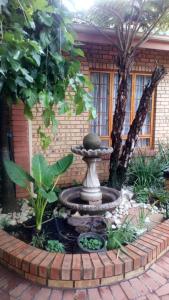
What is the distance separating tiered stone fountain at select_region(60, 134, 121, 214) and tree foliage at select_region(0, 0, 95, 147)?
80 cm

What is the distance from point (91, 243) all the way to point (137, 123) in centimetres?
213

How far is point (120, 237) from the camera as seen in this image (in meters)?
2.97

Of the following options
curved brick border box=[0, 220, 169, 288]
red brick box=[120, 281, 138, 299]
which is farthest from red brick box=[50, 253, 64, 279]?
red brick box=[120, 281, 138, 299]

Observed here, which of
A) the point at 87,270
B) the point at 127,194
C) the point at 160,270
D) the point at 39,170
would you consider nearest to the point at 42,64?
the point at 39,170

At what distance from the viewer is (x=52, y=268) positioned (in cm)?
246

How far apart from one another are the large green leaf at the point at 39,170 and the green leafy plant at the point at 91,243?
804mm

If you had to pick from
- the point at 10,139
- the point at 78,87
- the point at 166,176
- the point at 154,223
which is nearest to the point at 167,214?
the point at 154,223

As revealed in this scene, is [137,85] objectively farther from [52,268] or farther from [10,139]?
[52,268]

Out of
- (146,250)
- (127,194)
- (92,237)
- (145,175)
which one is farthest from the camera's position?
(145,175)

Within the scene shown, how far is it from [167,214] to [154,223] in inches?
12.4

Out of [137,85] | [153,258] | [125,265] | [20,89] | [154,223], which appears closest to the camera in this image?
[20,89]

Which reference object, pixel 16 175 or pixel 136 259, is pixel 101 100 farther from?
pixel 136 259

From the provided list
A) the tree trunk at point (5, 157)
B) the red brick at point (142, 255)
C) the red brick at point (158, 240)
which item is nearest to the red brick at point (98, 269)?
the red brick at point (142, 255)

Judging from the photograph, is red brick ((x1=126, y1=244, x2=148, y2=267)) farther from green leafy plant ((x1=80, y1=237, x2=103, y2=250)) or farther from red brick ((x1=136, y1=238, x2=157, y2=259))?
green leafy plant ((x1=80, y1=237, x2=103, y2=250))
